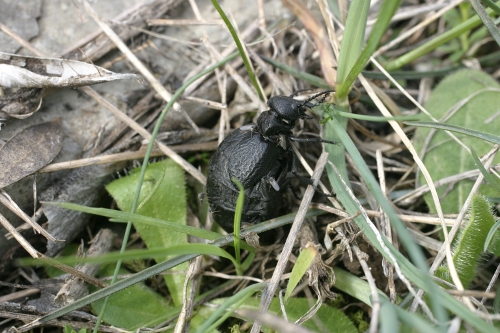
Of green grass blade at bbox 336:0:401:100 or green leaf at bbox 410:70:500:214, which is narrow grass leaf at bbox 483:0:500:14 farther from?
green leaf at bbox 410:70:500:214

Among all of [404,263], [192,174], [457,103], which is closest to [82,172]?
[192,174]

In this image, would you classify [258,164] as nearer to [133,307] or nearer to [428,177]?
[428,177]

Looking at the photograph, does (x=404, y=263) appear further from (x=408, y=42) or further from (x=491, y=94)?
(x=408, y=42)

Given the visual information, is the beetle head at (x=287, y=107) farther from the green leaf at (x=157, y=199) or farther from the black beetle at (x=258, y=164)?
the green leaf at (x=157, y=199)

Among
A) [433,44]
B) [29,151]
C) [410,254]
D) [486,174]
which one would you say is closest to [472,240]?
[486,174]

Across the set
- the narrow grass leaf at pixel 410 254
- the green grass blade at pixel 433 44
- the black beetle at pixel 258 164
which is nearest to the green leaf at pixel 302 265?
the narrow grass leaf at pixel 410 254

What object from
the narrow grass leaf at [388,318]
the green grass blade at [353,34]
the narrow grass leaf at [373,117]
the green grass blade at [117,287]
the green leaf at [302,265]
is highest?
the green grass blade at [353,34]

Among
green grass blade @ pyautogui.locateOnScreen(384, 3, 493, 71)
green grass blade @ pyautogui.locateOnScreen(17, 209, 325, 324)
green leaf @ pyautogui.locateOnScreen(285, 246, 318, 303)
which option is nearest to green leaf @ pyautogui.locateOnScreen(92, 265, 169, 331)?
green grass blade @ pyautogui.locateOnScreen(17, 209, 325, 324)
